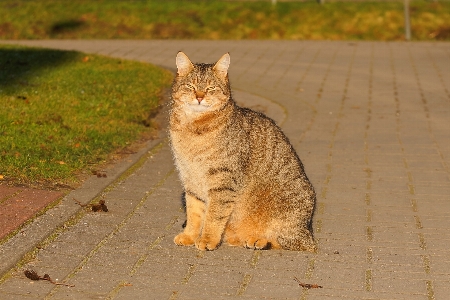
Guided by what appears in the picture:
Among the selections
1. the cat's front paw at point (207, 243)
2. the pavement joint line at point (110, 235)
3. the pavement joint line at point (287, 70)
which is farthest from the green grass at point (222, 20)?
the cat's front paw at point (207, 243)

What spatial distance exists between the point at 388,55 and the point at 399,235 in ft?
33.3

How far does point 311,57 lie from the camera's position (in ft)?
51.1

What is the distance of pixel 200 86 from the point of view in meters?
5.64

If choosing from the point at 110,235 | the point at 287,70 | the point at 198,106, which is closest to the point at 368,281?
the point at 198,106

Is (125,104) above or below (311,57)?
above

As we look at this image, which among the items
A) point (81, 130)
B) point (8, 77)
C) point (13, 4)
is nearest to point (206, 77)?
point (81, 130)

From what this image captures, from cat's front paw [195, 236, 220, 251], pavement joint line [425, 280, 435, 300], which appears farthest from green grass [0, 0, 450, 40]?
pavement joint line [425, 280, 435, 300]

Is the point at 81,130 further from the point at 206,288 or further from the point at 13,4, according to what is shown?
the point at 13,4

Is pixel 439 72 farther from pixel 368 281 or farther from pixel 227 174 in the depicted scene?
pixel 368 281

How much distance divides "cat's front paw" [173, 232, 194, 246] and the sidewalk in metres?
0.08

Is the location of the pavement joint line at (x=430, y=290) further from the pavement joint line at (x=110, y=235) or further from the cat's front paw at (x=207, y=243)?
the pavement joint line at (x=110, y=235)

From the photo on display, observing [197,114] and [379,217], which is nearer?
[197,114]

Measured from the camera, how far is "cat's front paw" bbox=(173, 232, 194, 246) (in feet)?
19.3

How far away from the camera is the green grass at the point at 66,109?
763 centimetres
